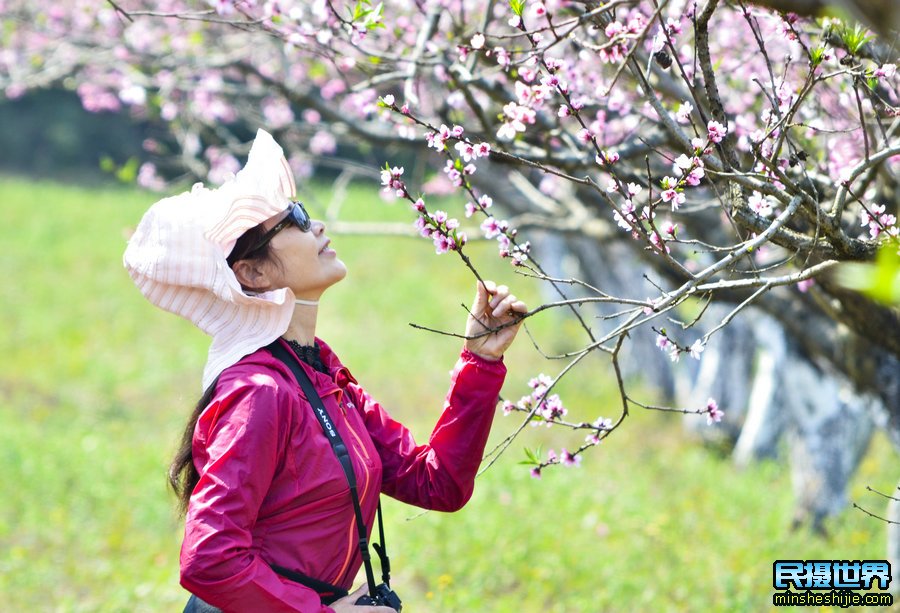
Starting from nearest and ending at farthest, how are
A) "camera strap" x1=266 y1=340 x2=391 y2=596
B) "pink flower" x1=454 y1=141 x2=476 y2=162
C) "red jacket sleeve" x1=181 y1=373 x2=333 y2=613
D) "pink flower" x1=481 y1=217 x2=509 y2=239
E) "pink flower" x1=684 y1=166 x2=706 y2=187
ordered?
"red jacket sleeve" x1=181 y1=373 x2=333 y2=613, "camera strap" x1=266 y1=340 x2=391 y2=596, "pink flower" x1=684 y1=166 x2=706 y2=187, "pink flower" x1=454 y1=141 x2=476 y2=162, "pink flower" x1=481 y1=217 x2=509 y2=239

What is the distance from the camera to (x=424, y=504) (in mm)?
2887

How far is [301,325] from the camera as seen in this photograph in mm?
2738

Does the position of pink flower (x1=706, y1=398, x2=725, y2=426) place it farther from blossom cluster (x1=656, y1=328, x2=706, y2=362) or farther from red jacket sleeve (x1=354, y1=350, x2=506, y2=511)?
red jacket sleeve (x1=354, y1=350, x2=506, y2=511)

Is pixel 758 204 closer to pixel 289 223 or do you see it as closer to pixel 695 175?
pixel 695 175

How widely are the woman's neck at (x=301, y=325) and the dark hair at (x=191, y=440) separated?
16cm

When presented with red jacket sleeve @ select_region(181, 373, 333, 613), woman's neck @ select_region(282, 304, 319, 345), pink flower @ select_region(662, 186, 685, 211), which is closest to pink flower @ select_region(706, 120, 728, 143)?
pink flower @ select_region(662, 186, 685, 211)

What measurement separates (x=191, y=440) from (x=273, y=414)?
305mm

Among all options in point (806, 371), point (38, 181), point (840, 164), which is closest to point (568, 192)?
point (840, 164)

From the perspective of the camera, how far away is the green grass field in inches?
246

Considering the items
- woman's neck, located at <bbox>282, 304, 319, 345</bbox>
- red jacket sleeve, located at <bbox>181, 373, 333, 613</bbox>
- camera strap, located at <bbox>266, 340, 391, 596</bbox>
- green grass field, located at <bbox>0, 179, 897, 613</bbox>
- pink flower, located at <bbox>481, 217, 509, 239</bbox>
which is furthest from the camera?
green grass field, located at <bbox>0, 179, 897, 613</bbox>

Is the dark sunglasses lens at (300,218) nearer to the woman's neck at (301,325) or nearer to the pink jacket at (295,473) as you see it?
the woman's neck at (301,325)

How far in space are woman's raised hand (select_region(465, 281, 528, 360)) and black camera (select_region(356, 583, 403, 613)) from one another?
644mm

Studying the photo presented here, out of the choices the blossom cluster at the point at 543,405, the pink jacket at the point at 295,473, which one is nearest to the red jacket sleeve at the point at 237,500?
the pink jacket at the point at 295,473

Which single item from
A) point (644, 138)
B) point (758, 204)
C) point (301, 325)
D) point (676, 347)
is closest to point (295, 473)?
point (301, 325)
